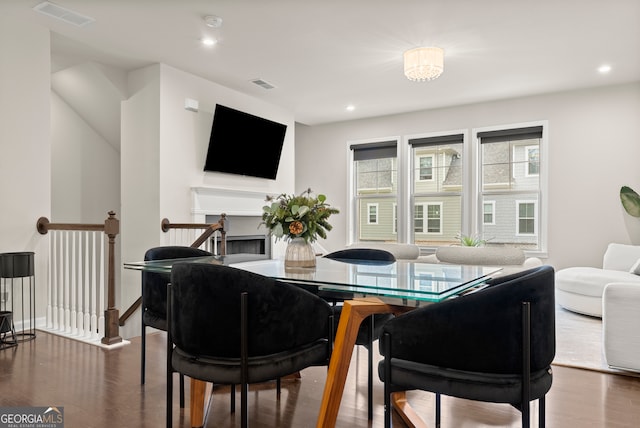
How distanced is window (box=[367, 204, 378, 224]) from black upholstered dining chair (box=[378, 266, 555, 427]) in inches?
223

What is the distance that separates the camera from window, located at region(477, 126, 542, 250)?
5922 millimetres

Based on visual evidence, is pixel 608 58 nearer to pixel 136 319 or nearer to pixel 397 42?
pixel 397 42

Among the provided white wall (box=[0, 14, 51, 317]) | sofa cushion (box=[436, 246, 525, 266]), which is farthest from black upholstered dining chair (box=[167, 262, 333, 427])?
white wall (box=[0, 14, 51, 317])

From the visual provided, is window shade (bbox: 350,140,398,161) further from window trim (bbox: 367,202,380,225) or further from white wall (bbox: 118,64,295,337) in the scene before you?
white wall (bbox: 118,64,295,337)

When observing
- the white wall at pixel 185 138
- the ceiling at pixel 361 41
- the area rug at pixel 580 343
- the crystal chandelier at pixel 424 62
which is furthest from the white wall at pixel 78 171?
the area rug at pixel 580 343

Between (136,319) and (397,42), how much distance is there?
411 centimetres

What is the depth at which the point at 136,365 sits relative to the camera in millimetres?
2947

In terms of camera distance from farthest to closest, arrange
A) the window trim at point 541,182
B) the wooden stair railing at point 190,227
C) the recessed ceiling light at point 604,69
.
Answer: the window trim at point 541,182, the recessed ceiling light at point 604,69, the wooden stair railing at point 190,227

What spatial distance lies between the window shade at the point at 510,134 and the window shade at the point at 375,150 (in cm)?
137

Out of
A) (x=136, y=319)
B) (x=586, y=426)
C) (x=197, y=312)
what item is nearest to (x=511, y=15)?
(x=586, y=426)

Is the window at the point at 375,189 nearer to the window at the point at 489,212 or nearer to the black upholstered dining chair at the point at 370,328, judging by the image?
the window at the point at 489,212

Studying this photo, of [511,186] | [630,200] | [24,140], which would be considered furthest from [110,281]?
[630,200]

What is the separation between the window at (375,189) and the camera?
7.00 metres

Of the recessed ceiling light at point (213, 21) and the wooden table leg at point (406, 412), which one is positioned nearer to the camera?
the wooden table leg at point (406, 412)
